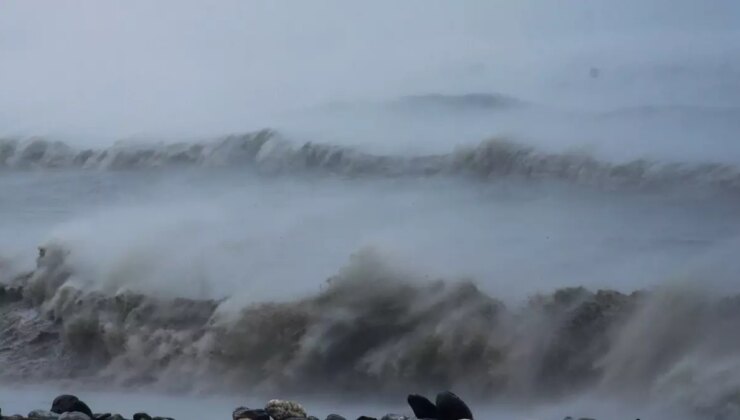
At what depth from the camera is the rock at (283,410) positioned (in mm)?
4598

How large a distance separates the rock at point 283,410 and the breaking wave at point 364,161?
43.3 inches

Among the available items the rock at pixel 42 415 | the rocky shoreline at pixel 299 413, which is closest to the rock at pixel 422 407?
the rocky shoreline at pixel 299 413

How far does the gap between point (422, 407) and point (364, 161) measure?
1.19 meters

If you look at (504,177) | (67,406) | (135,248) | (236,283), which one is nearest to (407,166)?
(504,177)

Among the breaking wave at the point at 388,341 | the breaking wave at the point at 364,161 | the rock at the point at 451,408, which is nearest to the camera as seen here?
the rock at the point at 451,408

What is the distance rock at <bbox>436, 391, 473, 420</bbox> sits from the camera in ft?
14.7

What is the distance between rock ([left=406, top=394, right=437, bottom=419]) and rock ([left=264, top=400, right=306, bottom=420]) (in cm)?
38

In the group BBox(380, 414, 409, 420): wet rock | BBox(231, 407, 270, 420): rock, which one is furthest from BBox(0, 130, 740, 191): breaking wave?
BBox(231, 407, 270, 420): rock

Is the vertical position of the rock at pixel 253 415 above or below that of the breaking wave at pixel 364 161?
below

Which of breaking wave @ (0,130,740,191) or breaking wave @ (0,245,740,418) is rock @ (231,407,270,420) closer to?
breaking wave @ (0,245,740,418)

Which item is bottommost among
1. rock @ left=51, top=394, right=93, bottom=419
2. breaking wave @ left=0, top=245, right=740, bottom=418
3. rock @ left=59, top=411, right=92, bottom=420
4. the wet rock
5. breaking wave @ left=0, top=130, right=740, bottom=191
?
the wet rock

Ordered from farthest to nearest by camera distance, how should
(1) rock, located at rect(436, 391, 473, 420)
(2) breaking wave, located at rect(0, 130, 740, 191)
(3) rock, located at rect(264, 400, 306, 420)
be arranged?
1. (2) breaking wave, located at rect(0, 130, 740, 191)
2. (3) rock, located at rect(264, 400, 306, 420)
3. (1) rock, located at rect(436, 391, 473, 420)

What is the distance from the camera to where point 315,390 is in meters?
5.08

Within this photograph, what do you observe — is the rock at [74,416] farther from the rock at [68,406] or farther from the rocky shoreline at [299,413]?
the rock at [68,406]
